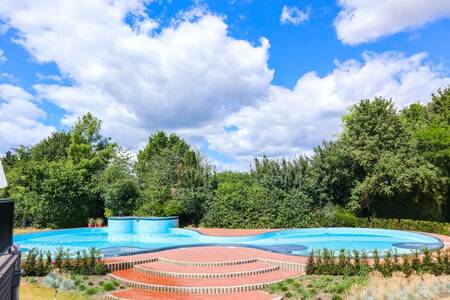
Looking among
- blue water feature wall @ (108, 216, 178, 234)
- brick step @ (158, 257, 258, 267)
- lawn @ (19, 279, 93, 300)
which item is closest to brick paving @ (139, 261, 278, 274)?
brick step @ (158, 257, 258, 267)

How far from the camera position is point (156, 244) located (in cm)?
1900

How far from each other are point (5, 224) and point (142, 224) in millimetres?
17931

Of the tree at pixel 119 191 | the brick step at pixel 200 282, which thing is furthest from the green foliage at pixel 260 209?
the brick step at pixel 200 282

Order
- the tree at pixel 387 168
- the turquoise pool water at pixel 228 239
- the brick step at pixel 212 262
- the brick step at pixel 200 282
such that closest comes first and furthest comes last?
the brick step at pixel 200 282 → the brick step at pixel 212 262 → the turquoise pool water at pixel 228 239 → the tree at pixel 387 168

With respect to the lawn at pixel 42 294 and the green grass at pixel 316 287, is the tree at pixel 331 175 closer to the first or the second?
the green grass at pixel 316 287

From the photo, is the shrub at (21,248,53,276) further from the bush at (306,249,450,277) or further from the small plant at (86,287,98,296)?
the bush at (306,249,450,277)

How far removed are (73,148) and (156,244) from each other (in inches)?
588

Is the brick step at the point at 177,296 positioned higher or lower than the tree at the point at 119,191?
lower

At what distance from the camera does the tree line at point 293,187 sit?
22672 millimetres

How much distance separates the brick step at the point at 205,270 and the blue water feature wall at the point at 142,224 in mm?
9986

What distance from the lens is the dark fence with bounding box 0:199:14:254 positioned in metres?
4.97

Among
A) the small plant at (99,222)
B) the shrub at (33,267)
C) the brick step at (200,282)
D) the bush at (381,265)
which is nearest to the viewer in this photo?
the brick step at (200,282)

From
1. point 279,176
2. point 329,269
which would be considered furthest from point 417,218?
point 329,269

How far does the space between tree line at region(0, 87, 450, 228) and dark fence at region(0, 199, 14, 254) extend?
17853 mm
